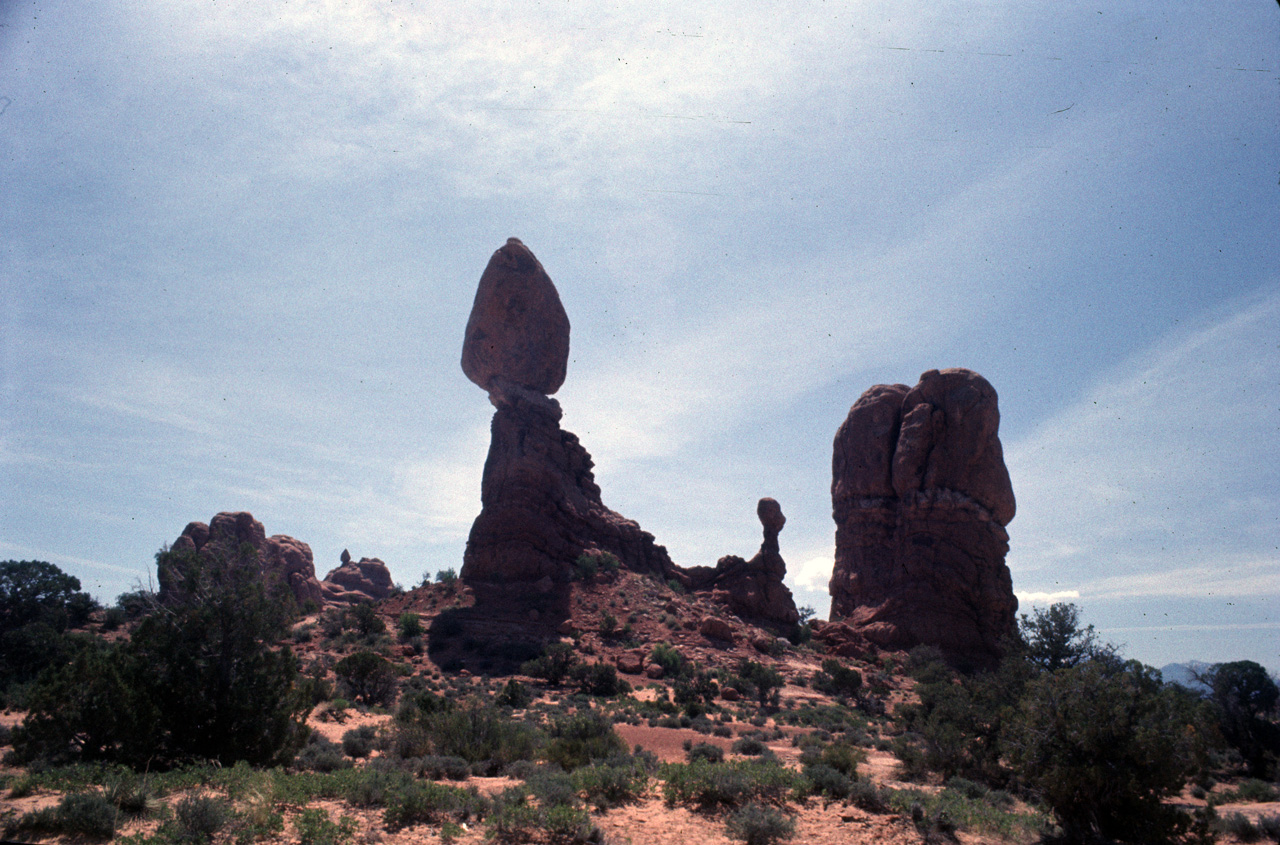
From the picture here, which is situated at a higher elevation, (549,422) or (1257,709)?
(549,422)

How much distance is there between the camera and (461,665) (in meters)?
32.2

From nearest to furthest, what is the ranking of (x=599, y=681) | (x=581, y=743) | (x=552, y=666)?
(x=581, y=743) < (x=599, y=681) < (x=552, y=666)

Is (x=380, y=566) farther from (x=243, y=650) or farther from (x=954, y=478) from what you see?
(x=243, y=650)

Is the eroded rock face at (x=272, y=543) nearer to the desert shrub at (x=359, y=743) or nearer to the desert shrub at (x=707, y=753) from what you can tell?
the desert shrub at (x=359, y=743)

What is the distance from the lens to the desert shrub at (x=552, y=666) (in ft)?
99.1

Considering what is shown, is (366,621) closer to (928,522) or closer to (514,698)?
(514,698)

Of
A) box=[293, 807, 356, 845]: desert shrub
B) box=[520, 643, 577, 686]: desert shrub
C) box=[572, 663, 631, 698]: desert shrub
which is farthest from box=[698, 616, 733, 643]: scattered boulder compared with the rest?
box=[293, 807, 356, 845]: desert shrub

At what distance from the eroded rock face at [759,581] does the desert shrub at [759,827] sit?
125 ft

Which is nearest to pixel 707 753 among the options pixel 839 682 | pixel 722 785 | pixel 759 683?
pixel 722 785

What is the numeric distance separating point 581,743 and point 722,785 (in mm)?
4459

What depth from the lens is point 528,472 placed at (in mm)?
45531

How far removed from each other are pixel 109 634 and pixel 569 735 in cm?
3308

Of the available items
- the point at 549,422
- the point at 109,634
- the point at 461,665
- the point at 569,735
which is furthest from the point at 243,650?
the point at 549,422

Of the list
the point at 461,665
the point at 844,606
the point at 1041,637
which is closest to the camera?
the point at 1041,637
